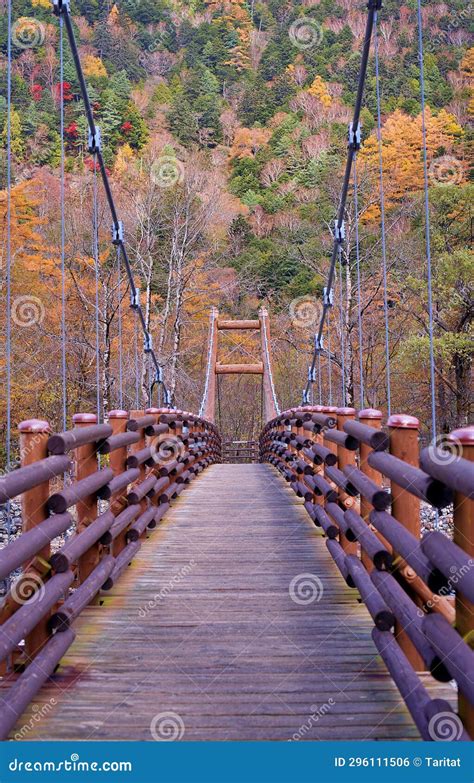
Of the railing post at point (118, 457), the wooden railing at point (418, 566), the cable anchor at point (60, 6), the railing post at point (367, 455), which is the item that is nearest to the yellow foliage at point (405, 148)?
the cable anchor at point (60, 6)

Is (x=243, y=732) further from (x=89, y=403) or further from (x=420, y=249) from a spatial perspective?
(x=420, y=249)

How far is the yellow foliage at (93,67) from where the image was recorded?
37838 mm

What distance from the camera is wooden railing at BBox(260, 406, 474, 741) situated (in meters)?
1.65

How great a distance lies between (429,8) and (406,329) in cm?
3539

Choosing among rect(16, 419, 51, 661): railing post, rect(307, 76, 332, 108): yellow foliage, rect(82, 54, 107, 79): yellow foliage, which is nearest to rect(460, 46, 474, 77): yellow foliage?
rect(307, 76, 332, 108): yellow foliage

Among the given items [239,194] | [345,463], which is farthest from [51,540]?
[239,194]

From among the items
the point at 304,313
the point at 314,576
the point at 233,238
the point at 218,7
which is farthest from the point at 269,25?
the point at 314,576

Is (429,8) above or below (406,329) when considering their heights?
above

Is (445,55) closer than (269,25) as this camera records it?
Yes

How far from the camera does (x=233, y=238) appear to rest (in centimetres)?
2692

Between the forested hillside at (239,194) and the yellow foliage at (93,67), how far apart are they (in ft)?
1.74

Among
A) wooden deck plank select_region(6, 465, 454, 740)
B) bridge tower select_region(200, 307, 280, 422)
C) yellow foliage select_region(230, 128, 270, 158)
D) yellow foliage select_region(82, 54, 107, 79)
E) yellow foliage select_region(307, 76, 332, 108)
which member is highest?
yellow foliage select_region(82, 54, 107, 79)

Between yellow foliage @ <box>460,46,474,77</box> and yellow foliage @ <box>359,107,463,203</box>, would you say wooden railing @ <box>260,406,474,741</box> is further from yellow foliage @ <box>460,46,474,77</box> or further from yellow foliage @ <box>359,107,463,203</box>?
yellow foliage @ <box>460,46,474,77</box>

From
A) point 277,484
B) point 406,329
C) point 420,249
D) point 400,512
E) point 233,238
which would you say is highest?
point 233,238
